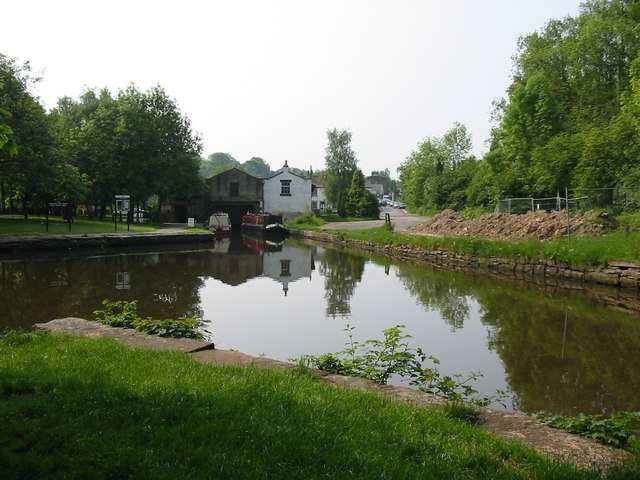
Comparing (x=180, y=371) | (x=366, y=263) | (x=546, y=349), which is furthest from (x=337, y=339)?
(x=366, y=263)

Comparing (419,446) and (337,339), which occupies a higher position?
(419,446)

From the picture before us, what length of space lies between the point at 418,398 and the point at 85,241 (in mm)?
26182

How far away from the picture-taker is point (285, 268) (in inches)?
918

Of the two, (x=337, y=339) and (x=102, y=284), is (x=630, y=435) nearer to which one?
(x=337, y=339)

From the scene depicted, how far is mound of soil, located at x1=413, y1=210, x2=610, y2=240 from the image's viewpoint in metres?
21.1

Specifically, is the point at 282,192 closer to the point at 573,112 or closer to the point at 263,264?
the point at 573,112

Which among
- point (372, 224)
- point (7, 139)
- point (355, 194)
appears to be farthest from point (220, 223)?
point (7, 139)

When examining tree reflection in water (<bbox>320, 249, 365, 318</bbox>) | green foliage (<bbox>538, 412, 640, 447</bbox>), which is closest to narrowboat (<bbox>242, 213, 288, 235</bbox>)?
tree reflection in water (<bbox>320, 249, 365, 318</bbox>)

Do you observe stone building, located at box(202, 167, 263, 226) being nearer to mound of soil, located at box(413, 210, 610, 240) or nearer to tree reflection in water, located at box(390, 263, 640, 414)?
mound of soil, located at box(413, 210, 610, 240)

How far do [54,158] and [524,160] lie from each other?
101 ft

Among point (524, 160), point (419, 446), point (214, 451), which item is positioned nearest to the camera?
point (214, 451)

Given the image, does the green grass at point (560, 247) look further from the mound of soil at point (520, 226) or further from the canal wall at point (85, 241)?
the canal wall at point (85, 241)

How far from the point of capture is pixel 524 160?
118ft

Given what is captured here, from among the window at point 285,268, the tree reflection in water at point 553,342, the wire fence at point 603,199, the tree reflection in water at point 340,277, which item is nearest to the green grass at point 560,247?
the tree reflection in water at point 553,342
